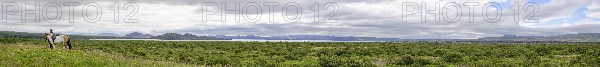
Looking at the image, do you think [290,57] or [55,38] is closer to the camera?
[55,38]

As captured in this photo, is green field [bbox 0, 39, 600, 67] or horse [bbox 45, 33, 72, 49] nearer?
green field [bbox 0, 39, 600, 67]

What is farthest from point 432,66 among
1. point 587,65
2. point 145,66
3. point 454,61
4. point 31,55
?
point 31,55

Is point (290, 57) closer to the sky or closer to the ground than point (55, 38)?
closer to the ground

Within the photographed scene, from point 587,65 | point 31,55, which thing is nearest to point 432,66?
point 587,65

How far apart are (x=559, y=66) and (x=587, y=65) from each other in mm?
1510

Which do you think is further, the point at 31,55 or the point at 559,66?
the point at 559,66

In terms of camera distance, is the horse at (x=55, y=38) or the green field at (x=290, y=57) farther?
the horse at (x=55, y=38)

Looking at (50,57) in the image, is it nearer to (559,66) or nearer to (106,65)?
(106,65)

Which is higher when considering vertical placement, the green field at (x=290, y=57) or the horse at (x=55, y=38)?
the horse at (x=55, y=38)

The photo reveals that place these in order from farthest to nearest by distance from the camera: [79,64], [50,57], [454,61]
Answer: [454,61]
[50,57]
[79,64]

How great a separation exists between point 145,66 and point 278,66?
37.7 ft

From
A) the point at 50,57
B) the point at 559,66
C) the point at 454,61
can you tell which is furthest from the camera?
the point at 454,61

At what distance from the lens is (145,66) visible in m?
15.6

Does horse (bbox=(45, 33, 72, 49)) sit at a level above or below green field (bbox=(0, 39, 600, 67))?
above
